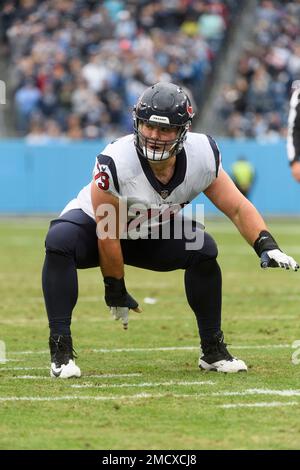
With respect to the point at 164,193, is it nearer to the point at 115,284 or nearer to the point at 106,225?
the point at 106,225

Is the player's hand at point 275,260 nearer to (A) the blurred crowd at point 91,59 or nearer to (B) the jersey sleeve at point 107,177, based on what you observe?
(B) the jersey sleeve at point 107,177

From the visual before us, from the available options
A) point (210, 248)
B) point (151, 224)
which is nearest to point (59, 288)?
point (151, 224)

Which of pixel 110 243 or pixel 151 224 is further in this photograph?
pixel 151 224

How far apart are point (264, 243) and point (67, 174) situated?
17.1m

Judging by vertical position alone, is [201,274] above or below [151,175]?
below

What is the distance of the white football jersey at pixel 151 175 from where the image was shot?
6.09 m

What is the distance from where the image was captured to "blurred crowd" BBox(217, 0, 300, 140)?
22906mm

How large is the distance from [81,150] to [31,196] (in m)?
1.43

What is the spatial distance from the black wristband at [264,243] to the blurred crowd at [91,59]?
16127 millimetres

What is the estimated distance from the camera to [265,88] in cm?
2277

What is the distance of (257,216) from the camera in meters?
6.36

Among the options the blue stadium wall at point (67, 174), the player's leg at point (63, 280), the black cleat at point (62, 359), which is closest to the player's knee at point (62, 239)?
the player's leg at point (63, 280)

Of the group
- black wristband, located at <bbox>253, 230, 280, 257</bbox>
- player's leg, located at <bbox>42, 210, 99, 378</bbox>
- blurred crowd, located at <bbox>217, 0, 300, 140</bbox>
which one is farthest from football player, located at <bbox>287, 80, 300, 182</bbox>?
blurred crowd, located at <bbox>217, 0, 300, 140</bbox>

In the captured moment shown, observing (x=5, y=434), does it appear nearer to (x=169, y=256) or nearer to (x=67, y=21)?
(x=169, y=256)
